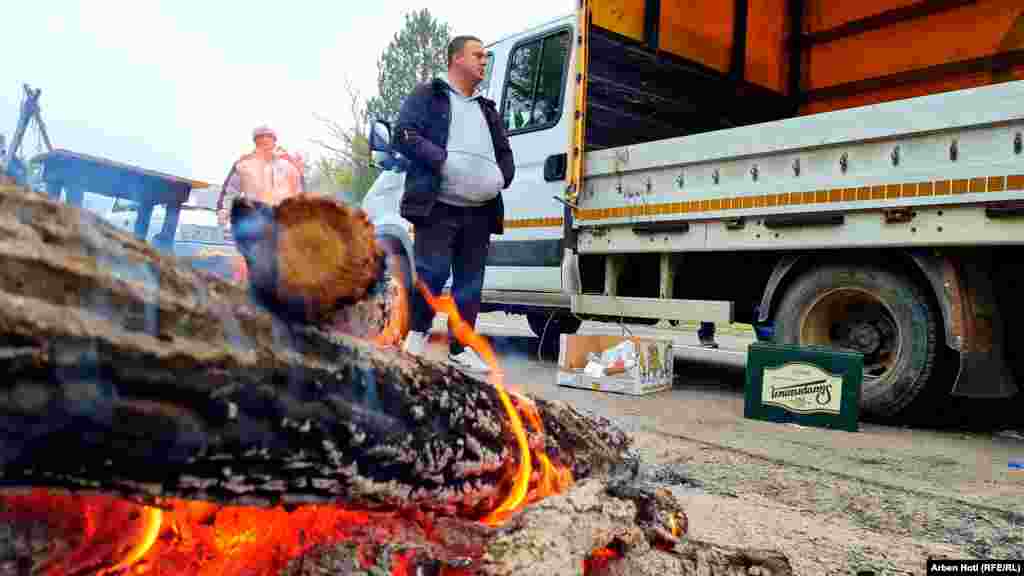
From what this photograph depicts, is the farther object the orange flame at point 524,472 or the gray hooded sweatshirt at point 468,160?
the gray hooded sweatshirt at point 468,160

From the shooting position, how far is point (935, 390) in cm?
353

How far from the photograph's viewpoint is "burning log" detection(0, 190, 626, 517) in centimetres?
81

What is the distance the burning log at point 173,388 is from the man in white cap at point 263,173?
11.3ft

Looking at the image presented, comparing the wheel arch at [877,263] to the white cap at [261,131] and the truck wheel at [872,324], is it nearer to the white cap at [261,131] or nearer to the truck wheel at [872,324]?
the truck wheel at [872,324]

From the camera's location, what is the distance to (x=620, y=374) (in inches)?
178

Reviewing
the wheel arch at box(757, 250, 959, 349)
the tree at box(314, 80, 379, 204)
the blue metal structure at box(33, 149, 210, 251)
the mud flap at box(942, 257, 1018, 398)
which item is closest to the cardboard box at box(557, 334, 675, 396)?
the wheel arch at box(757, 250, 959, 349)

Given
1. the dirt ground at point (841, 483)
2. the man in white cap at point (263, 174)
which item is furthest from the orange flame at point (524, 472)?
the man in white cap at point (263, 174)

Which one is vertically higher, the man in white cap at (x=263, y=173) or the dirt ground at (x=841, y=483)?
the man in white cap at (x=263, y=173)

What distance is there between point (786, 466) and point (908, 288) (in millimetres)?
1446

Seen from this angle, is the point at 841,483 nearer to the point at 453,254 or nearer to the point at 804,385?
the point at 804,385

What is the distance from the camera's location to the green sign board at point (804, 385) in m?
3.45

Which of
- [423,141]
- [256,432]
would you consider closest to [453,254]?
[423,141]

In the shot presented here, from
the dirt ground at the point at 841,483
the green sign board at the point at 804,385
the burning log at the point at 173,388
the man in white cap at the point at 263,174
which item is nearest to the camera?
the burning log at the point at 173,388

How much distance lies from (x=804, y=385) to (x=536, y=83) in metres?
3.25
